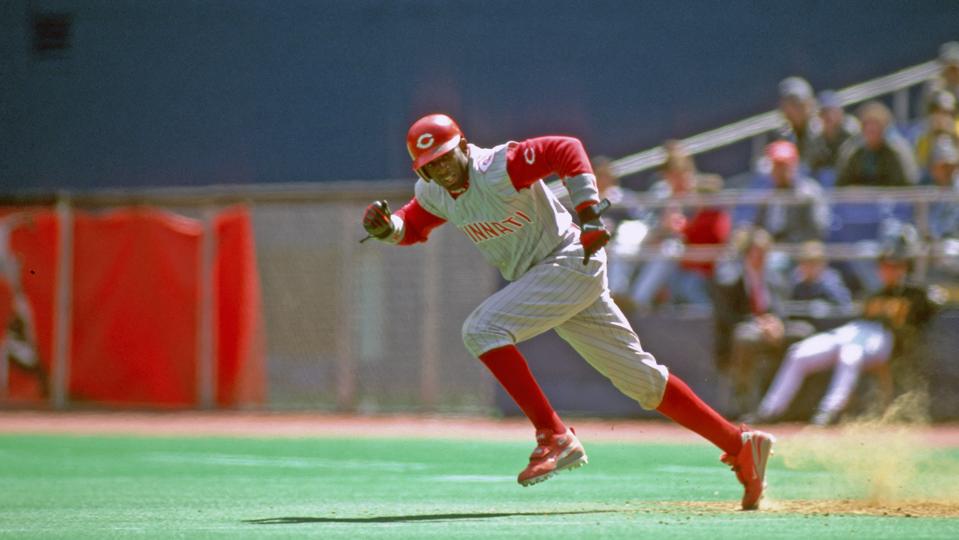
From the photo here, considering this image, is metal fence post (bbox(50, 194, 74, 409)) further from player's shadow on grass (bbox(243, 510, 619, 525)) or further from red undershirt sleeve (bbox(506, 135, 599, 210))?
red undershirt sleeve (bbox(506, 135, 599, 210))

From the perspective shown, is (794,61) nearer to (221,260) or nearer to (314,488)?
(221,260)

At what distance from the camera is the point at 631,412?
15.7 m

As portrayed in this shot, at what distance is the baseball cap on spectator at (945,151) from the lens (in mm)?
15114

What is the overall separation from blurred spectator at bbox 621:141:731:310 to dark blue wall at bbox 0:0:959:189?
4.31 meters

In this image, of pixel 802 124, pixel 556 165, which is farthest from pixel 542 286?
pixel 802 124

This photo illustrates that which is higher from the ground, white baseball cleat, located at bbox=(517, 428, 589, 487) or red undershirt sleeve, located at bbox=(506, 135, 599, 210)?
red undershirt sleeve, located at bbox=(506, 135, 599, 210)

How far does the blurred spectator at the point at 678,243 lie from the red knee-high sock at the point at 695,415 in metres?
7.97

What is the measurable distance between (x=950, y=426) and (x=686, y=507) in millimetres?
7543

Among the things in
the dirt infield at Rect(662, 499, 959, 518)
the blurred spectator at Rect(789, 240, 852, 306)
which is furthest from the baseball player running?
the blurred spectator at Rect(789, 240, 852, 306)

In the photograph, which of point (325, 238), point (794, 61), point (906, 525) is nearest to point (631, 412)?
point (325, 238)

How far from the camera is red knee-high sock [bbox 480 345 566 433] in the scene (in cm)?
748

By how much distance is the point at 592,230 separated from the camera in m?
7.23

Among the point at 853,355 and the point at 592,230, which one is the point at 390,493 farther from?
the point at 853,355

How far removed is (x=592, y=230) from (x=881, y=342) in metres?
7.95
